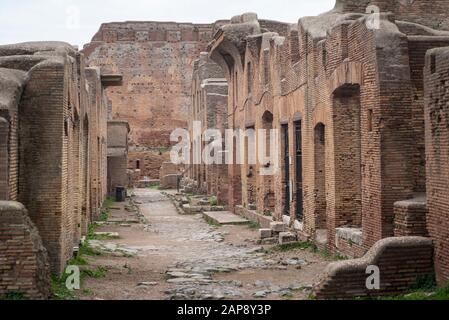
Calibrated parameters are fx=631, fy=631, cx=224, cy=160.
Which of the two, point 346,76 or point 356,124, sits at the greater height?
point 346,76

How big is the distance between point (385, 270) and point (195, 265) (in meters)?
4.91

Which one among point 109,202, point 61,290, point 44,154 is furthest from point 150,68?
point 61,290

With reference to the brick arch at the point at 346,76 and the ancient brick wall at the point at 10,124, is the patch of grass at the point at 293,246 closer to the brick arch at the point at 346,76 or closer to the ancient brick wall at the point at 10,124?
the brick arch at the point at 346,76

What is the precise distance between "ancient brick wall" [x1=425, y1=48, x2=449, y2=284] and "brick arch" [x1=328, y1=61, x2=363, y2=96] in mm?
2208

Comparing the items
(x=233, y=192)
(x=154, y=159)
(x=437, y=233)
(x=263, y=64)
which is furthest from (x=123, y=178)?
(x=437, y=233)

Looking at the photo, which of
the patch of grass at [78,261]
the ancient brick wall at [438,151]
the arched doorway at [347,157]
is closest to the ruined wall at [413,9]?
the arched doorway at [347,157]

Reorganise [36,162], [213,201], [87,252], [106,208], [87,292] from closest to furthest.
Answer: [87,292], [36,162], [87,252], [106,208], [213,201]

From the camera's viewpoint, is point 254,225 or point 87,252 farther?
point 254,225

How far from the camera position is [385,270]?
8742 mm

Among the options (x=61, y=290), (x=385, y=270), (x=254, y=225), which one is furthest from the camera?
(x=254, y=225)

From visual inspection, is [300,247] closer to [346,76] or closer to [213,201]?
[346,76]

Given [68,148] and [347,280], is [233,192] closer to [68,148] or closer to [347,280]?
[68,148]

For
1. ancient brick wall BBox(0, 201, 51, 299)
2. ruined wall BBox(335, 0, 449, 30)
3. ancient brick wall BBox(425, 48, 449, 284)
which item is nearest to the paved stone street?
ancient brick wall BBox(0, 201, 51, 299)

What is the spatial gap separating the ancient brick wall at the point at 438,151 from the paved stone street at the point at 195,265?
2137 millimetres
